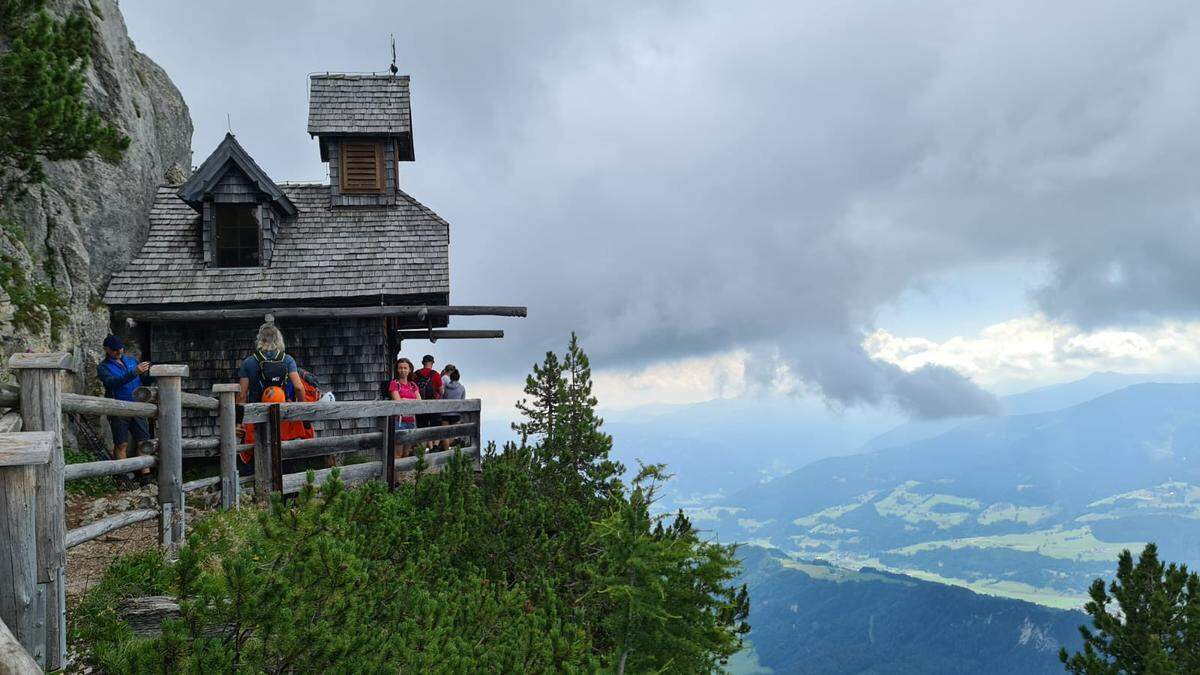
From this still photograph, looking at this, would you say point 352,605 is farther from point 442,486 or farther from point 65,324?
point 65,324

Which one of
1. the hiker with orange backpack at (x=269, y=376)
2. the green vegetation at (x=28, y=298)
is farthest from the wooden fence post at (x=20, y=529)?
the green vegetation at (x=28, y=298)

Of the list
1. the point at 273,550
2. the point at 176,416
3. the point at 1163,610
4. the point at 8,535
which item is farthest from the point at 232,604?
the point at 1163,610

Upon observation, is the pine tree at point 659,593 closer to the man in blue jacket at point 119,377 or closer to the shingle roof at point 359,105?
the man in blue jacket at point 119,377

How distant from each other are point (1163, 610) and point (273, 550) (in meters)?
19.7

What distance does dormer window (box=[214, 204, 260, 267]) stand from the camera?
20.0 m

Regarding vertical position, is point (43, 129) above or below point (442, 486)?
above

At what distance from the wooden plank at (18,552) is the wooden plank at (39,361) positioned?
80cm

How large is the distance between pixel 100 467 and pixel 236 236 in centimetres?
1521

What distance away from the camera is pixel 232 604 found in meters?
4.87

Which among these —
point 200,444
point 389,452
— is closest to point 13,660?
point 200,444

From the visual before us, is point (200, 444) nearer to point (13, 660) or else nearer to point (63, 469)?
point (63, 469)

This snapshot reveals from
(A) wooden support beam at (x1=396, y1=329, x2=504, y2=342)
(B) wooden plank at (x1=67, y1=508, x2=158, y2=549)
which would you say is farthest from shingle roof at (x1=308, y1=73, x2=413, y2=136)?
(B) wooden plank at (x1=67, y1=508, x2=158, y2=549)

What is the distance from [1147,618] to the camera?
17906 mm

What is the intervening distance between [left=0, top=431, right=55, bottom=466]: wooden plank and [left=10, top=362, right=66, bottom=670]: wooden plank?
416 millimetres
